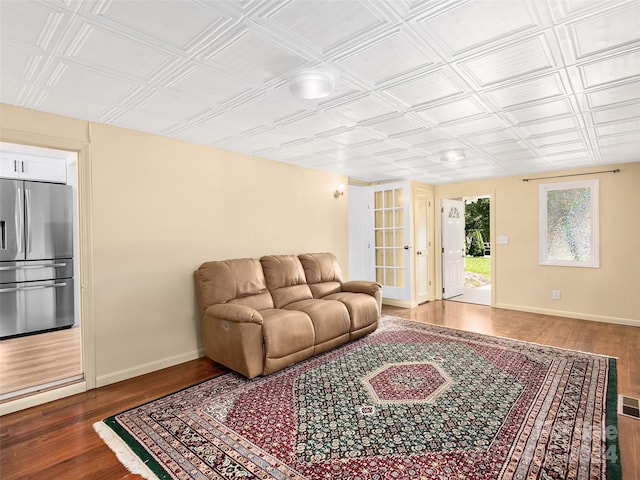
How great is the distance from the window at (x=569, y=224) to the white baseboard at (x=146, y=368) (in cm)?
526

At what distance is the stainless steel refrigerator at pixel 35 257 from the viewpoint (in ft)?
13.6

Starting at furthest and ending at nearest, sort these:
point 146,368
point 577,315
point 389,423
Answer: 1. point 577,315
2. point 146,368
3. point 389,423

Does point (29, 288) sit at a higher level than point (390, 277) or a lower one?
higher

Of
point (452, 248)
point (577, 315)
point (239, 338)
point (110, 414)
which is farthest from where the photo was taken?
point (452, 248)

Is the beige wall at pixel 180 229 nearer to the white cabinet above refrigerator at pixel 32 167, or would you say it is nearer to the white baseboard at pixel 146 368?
the white baseboard at pixel 146 368

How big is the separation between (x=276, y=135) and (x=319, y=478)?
2.78 meters

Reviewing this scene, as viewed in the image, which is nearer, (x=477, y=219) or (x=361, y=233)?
(x=361, y=233)

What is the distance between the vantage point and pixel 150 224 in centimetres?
319

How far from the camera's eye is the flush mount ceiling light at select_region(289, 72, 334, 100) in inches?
80.2

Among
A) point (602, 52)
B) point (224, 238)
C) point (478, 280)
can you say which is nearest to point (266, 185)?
point (224, 238)

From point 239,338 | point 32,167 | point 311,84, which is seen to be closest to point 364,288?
point 239,338

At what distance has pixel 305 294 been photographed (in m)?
4.04

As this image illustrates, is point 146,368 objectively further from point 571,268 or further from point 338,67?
point 571,268

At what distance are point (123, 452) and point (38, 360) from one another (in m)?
2.23
